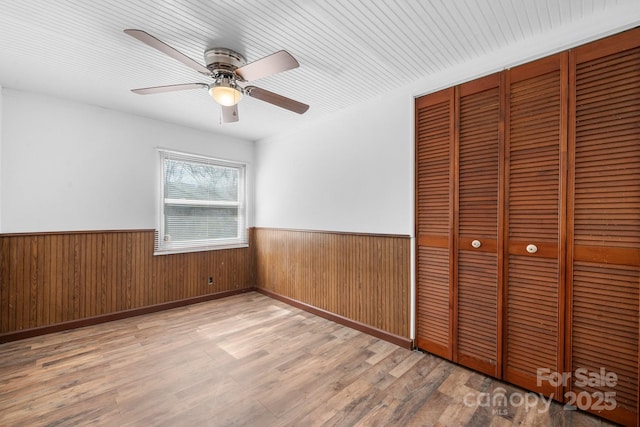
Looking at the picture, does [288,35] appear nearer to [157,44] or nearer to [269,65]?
[269,65]

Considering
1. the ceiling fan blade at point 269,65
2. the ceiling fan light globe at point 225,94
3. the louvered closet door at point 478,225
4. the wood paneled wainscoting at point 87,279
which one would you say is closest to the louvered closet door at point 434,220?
the louvered closet door at point 478,225

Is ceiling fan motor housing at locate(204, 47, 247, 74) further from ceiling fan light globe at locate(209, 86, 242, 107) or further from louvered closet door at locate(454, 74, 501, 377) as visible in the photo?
louvered closet door at locate(454, 74, 501, 377)

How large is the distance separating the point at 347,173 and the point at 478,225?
5.01ft

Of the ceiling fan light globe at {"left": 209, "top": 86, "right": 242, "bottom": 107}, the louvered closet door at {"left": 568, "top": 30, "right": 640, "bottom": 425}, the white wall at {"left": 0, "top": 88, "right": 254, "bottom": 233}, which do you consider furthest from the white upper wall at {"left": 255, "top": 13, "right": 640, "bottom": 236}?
the white wall at {"left": 0, "top": 88, "right": 254, "bottom": 233}

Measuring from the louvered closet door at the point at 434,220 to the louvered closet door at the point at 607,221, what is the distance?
818mm

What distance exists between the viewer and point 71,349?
8.63 ft

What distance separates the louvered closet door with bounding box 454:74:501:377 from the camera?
218 centimetres

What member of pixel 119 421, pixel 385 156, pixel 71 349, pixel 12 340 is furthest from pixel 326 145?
pixel 12 340

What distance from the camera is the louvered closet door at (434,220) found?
244cm

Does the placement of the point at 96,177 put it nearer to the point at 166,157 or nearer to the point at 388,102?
the point at 166,157

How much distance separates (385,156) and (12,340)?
13.9ft

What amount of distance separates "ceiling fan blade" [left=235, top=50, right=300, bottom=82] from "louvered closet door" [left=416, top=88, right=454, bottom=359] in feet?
4.72

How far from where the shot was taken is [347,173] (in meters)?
3.29

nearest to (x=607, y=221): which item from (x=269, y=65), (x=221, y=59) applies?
(x=269, y=65)
